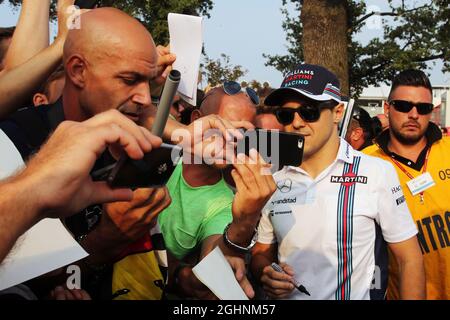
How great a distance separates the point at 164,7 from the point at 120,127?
1449 centimetres

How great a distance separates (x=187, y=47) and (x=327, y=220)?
1.03 m

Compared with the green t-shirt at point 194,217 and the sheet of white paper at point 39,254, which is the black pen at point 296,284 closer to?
the green t-shirt at point 194,217

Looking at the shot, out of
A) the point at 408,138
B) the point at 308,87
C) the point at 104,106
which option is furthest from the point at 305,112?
the point at 104,106

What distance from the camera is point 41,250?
120 centimetres

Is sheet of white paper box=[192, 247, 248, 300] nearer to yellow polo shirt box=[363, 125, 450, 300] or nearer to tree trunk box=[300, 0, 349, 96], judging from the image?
yellow polo shirt box=[363, 125, 450, 300]

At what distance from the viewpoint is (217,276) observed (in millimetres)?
1346

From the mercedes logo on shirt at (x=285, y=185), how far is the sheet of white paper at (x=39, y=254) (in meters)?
1.49

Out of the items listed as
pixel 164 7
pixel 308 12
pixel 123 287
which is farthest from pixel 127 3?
pixel 123 287

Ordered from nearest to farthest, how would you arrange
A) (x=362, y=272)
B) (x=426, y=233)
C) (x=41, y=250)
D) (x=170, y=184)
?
1. (x=41, y=250)
2. (x=362, y=272)
3. (x=170, y=184)
4. (x=426, y=233)

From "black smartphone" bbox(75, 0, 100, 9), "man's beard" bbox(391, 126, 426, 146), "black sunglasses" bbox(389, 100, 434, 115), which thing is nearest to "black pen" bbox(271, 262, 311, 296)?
"black smartphone" bbox(75, 0, 100, 9)

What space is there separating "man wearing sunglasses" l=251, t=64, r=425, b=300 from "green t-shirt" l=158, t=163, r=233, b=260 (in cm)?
30

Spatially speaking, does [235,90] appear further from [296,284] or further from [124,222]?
[124,222]

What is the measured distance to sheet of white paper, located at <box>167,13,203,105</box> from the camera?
184cm

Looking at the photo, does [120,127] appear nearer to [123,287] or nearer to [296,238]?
[123,287]
